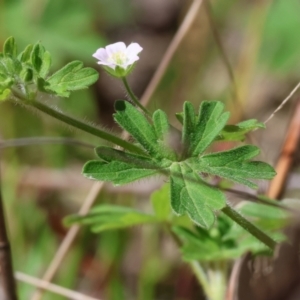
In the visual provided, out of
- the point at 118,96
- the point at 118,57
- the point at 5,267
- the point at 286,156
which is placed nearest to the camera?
the point at 118,57

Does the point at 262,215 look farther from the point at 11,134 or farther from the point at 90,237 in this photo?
the point at 11,134

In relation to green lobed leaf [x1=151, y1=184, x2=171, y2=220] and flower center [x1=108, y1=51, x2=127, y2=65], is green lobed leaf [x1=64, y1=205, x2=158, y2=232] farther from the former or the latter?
flower center [x1=108, y1=51, x2=127, y2=65]

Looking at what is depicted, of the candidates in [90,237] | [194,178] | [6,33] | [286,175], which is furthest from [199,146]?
[6,33]

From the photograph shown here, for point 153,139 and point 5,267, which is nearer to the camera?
point 153,139

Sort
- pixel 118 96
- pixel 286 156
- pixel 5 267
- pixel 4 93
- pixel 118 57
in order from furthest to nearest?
1. pixel 118 96
2. pixel 286 156
3. pixel 5 267
4. pixel 118 57
5. pixel 4 93


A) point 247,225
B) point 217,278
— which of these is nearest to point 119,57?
point 247,225

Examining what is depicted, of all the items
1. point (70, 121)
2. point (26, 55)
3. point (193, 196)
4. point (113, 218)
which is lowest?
point (113, 218)

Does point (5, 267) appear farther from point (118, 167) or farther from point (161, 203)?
point (118, 167)
